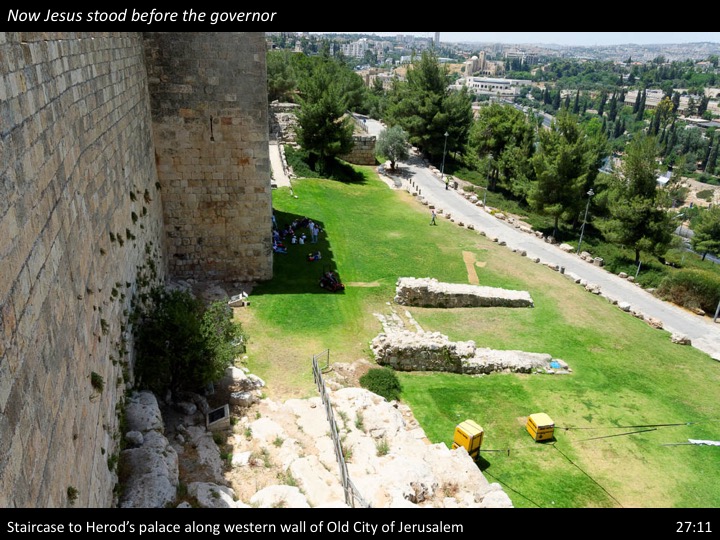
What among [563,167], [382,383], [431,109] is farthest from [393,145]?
[382,383]

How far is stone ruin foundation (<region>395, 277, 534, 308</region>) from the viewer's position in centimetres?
1644

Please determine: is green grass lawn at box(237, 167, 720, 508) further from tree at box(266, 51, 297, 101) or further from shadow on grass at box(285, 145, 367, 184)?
tree at box(266, 51, 297, 101)

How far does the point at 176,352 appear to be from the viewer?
376 inches

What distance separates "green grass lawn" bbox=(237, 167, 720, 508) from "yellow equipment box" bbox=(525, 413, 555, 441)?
0.63 ft

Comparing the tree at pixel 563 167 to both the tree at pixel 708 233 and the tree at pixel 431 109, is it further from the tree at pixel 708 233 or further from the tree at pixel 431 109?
the tree at pixel 431 109

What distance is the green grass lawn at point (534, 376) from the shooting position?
33.1 feet

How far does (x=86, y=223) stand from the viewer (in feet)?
21.3

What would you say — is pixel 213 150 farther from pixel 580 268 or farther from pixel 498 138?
pixel 498 138

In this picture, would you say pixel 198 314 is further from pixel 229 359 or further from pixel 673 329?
pixel 673 329

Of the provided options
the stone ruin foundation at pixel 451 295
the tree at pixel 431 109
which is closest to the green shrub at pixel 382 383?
the stone ruin foundation at pixel 451 295

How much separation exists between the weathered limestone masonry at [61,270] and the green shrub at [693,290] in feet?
65.0

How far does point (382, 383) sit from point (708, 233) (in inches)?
1256
